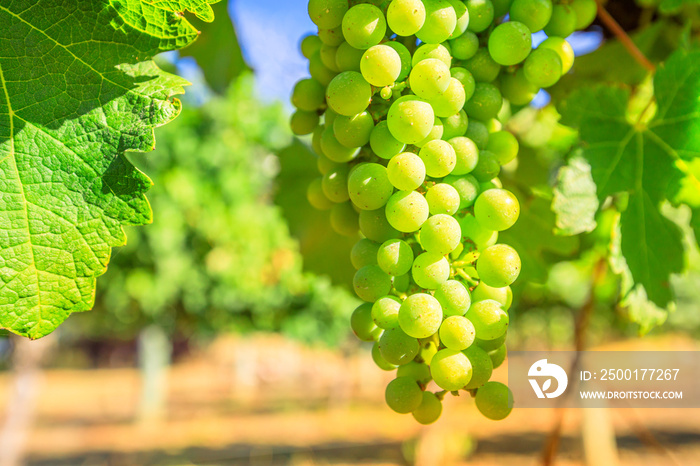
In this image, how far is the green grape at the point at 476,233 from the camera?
586 millimetres

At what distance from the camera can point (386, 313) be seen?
1.81ft

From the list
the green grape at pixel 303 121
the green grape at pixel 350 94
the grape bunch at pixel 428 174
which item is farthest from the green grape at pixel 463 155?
the green grape at pixel 303 121

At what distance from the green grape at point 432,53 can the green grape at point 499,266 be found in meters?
0.21

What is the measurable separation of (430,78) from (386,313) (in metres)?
0.24

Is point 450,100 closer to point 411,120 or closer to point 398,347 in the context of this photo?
point 411,120

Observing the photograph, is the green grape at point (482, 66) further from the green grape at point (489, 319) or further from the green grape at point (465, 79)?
the green grape at point (489, 319)

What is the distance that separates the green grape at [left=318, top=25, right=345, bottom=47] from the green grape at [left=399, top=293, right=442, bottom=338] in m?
0.31

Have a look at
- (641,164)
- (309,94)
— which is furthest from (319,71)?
(641,164)

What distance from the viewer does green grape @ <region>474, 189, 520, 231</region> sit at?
1.83 feet

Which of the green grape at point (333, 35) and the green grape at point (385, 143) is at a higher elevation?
the green grape at point (333, 35)

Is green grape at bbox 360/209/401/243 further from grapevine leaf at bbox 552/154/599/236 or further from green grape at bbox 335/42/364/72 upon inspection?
grapevine leaf at bbox 552/154/599/236

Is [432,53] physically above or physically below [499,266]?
above

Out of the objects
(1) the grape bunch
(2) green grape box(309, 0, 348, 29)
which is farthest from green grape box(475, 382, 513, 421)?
(2) green grape box(309, 0, 348, 29)

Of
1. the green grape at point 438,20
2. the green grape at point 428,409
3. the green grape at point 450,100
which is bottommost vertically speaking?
the green grape at point 428,409
